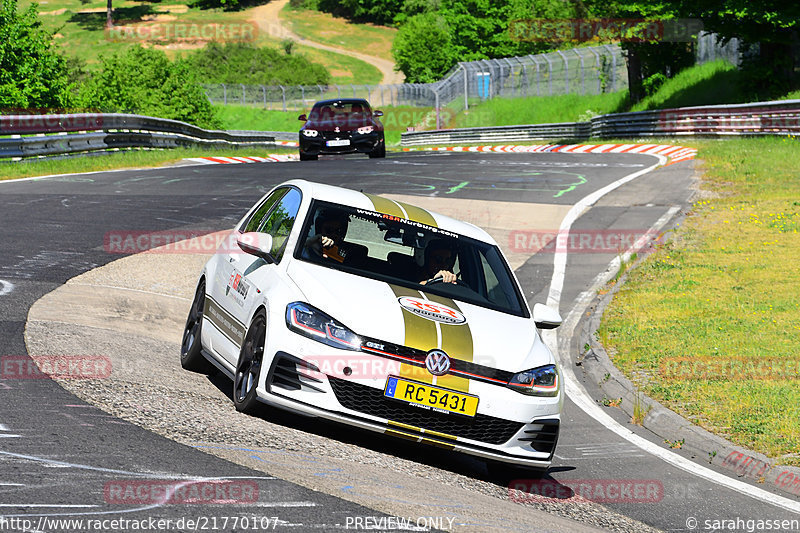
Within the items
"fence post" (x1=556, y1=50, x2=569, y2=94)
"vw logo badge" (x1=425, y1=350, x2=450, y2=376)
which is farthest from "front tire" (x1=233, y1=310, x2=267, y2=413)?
"fence post" (x1=556, y1=50, x2=569, y2=94)

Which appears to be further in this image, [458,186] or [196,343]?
[458,186]

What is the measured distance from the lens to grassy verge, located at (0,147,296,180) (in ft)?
76.5

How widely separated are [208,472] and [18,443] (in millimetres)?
1025

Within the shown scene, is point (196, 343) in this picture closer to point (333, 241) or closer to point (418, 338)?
point (333, 241)

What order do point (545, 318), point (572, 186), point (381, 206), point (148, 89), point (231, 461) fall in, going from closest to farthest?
point (231, 461)
point (545, 318)
point (381, 206)
point (572, 186)
point (148, 89)

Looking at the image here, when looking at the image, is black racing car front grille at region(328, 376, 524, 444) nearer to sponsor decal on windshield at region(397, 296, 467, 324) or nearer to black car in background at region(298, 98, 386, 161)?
sponsor decal on windshield at region(397, 296, 467, 324)

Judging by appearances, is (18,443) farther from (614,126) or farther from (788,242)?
(614,126)

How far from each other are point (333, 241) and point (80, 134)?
20973 mm

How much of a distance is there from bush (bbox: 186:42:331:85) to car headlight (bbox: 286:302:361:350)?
98853 millimetres

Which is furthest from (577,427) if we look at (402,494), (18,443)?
(18,443)

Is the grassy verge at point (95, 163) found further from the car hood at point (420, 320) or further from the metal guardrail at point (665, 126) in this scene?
the car hood at point (420, 320)

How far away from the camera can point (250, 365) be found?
6816 millimetres

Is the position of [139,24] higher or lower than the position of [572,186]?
higher

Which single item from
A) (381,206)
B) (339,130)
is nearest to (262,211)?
(381,206)
